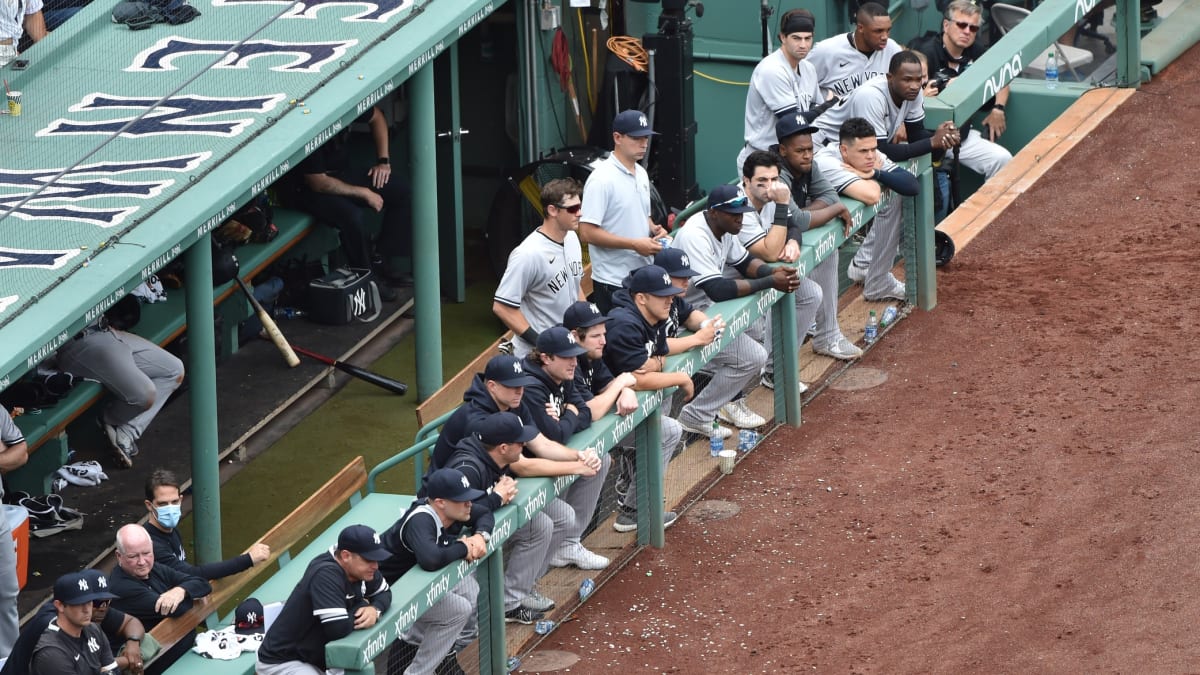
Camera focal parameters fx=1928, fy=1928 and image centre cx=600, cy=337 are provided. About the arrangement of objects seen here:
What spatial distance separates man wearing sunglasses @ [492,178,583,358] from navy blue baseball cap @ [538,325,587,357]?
1.17m

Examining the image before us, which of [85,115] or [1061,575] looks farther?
[85,115]

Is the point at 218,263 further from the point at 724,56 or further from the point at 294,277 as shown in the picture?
the point at 724,56

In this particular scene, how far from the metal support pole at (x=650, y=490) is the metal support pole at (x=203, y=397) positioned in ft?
8.64

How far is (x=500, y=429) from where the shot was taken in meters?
7.91

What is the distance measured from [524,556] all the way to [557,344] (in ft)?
3.06

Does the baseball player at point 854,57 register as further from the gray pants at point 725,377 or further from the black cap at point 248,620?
the black cap at point 248,620

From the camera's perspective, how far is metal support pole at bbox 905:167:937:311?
11164mm

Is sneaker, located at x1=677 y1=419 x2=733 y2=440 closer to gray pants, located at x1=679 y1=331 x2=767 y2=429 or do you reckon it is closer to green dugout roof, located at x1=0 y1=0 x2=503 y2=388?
gray pants, located at x1=679 y1=331 x2=767 y2=429

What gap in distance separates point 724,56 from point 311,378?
172 inches

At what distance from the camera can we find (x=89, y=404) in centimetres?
1130

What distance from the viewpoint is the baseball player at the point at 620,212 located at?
33.1 ft

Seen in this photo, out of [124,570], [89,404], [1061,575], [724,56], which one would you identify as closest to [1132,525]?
[1061,575]

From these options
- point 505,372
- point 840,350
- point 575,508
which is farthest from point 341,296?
point 505,372

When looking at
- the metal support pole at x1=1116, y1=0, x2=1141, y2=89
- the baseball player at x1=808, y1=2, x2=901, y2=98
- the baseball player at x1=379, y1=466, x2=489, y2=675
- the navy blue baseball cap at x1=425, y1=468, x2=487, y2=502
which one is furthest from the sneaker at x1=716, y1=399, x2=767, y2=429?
the metal support pole at x1=1116, y1=0, x2=1141, y2=89
